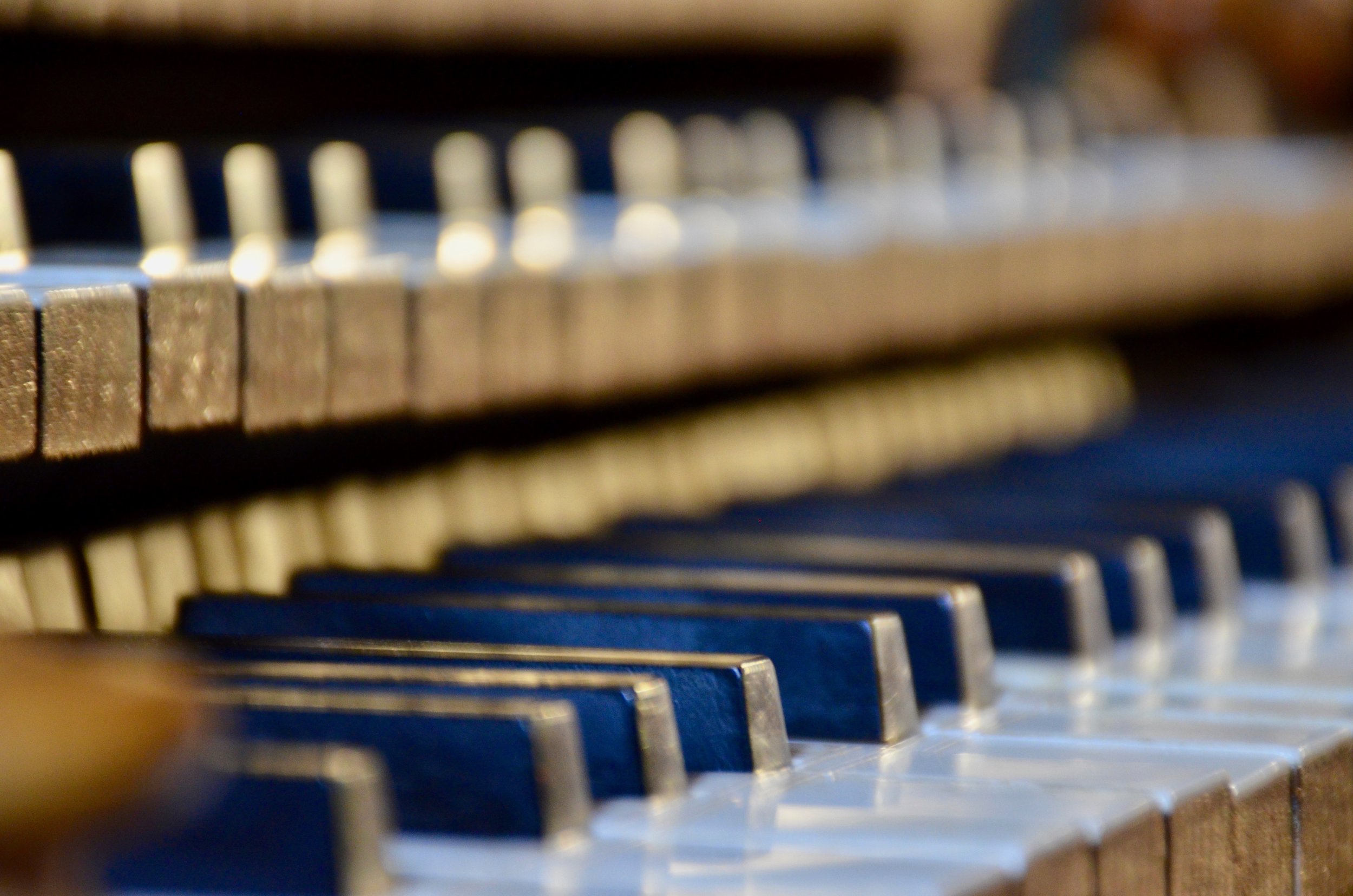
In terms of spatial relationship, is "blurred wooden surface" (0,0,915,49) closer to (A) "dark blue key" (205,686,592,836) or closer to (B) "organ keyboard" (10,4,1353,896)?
(B) "organ keyboard" (10,4,1353,896)

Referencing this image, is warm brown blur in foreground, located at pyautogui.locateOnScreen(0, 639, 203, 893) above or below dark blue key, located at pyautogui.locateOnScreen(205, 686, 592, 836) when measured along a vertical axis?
above

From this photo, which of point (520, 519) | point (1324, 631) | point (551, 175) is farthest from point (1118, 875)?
point (551, 175)

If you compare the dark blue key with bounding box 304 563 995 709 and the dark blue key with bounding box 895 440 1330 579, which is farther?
the dark blue key with bounding box 895 440 1330 579

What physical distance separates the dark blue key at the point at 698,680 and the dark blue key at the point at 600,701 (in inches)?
1.1

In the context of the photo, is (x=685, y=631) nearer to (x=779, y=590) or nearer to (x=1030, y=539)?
(x=779, y=590)

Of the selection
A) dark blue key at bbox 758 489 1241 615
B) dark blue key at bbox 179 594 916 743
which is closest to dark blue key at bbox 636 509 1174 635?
dark blue key at bbox 758 489 1241 615

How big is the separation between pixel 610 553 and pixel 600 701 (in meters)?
0.41

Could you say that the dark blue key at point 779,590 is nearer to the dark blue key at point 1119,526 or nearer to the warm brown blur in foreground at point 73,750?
the dark blue key at point 1119,526

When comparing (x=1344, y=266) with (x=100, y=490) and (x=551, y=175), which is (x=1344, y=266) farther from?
(x=100, y=490)

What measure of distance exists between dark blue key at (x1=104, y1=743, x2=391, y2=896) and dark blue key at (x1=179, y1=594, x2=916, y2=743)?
258mm

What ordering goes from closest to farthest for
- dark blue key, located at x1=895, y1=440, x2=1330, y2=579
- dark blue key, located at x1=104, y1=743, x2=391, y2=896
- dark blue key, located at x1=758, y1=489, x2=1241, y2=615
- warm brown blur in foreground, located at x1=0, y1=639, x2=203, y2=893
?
warm brown blur in foreground, located at x1=0, y1=639, x2=203, y2=893 < dark blue key, located at x1=104, y1=743, x2=391, y2=896 < dark blue key, located at x1=758, y1=489, x2=1241, y2=615 < dark blue key, located at x1=895, y1=440, x2=1330, y2=579

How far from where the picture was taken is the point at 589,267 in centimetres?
111

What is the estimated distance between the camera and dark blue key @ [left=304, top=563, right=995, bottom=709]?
867 millimetres

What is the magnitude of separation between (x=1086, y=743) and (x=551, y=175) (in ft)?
2.88
